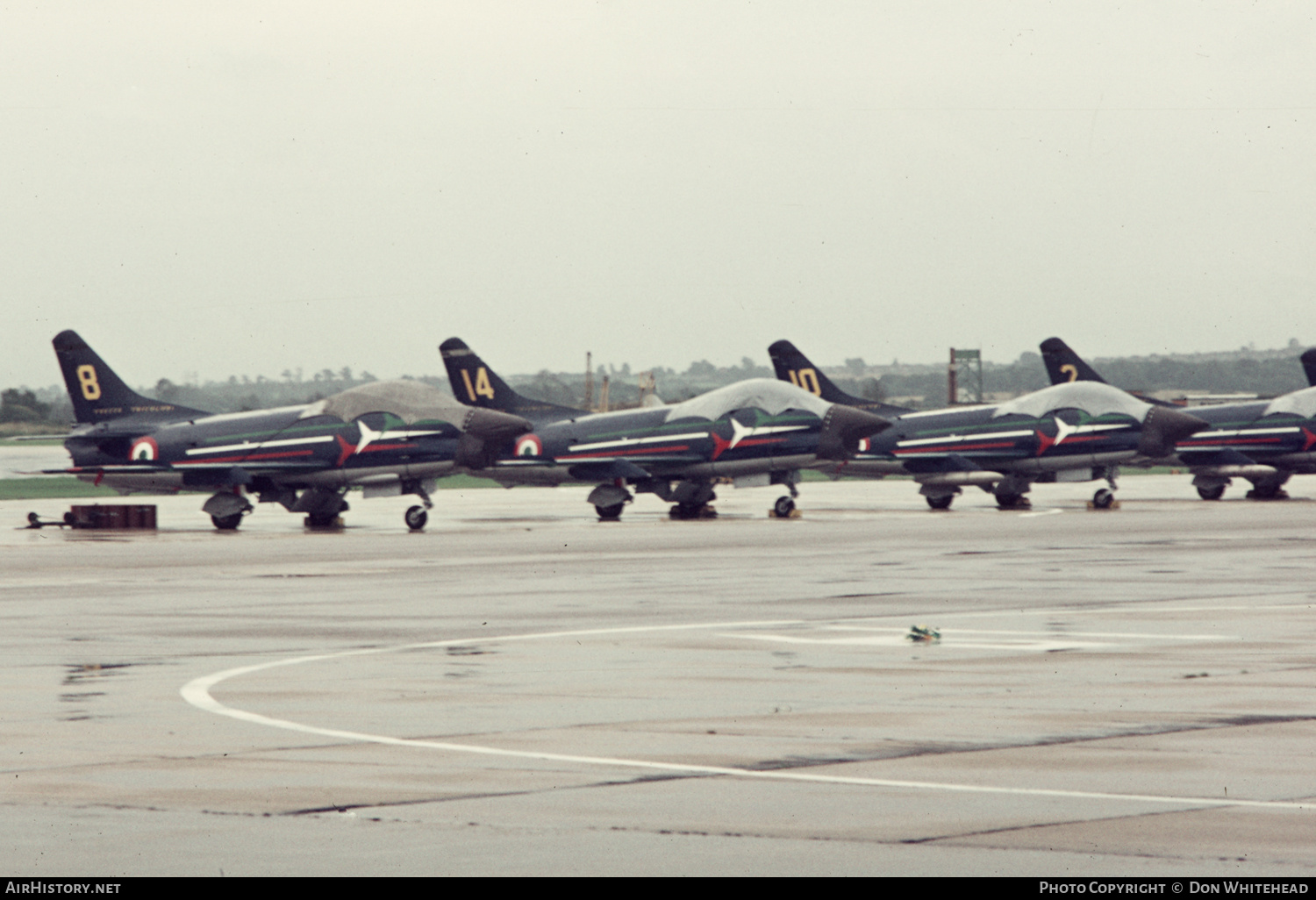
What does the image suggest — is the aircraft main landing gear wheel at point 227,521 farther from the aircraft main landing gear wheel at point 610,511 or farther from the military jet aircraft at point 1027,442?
the military jet aircraft at point 1027,442

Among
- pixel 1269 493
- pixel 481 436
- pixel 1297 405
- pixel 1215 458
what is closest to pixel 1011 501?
pixel 1215 458

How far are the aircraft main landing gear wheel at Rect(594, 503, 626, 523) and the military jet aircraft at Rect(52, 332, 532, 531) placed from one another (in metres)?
3.44

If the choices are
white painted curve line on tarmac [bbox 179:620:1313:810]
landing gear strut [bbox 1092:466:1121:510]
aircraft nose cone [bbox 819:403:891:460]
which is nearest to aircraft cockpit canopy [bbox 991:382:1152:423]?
landing gear strut [bbox 1092:466:1121:510]

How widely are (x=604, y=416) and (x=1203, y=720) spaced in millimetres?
38111

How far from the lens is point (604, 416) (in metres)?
49.5

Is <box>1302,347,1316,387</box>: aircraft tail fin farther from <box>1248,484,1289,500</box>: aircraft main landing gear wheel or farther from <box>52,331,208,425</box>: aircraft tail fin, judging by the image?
<box>52,331,208,425</box>: aircraft tail fin

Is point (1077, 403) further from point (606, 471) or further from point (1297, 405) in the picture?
point (606, 471)

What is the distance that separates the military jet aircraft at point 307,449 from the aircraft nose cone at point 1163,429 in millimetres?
18772

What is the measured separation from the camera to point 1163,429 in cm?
5338

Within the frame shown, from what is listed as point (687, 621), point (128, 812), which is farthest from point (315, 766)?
point (687, 621)

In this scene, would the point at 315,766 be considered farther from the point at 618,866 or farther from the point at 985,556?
the point at 985,556

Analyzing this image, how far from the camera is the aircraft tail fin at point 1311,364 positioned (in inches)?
2462

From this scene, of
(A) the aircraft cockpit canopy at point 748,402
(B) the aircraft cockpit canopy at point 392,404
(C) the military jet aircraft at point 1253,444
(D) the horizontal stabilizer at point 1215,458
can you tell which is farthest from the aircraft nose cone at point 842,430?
(D) the horizontal stabilizer at point 1215,458

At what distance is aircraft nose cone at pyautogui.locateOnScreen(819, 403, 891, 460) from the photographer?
4847 cm
